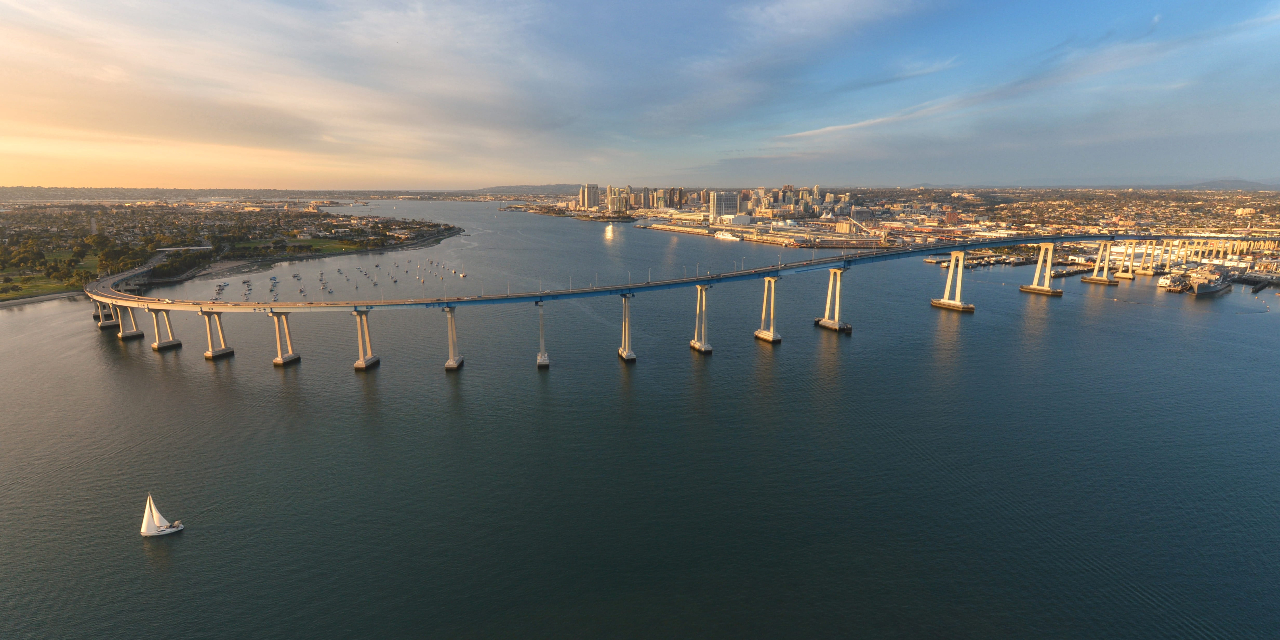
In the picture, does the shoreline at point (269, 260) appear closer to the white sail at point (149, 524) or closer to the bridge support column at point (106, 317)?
the bridge support column at point (106, 317)

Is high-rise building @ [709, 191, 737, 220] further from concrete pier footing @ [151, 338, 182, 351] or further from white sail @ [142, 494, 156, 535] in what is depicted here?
white sail @ [142, 494, 156, 535]

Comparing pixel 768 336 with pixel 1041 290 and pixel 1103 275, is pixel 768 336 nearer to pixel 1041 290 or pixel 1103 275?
pixel 1041 290

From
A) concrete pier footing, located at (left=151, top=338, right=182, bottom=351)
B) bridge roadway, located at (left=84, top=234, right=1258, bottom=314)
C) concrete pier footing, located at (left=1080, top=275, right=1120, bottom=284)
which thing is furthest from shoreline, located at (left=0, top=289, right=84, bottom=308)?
concrete pier footing, located at (left=1080, top=275, right=1120, bottom=284)

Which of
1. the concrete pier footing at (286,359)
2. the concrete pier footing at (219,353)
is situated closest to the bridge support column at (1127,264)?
the concrete pier footing at (286,359)

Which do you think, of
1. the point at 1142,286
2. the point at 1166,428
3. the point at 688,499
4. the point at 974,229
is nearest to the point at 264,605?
the point at 688,499

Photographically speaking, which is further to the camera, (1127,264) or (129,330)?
(1127,264)

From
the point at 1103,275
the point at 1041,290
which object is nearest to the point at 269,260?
the point at 1041,290
